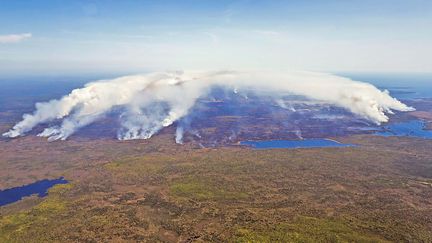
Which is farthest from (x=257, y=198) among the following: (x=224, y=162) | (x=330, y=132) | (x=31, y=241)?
(x=330, y=132)

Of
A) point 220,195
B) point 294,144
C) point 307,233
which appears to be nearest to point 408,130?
point 294,144

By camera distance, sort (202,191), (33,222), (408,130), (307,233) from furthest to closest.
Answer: (408,130) < (202,191) < (33,222) < (307,233)

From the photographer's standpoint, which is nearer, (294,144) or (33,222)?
(33,222)

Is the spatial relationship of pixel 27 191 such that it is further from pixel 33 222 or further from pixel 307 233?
pixel 307 233

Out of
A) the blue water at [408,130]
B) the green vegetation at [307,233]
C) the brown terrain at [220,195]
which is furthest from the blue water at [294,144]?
the green vegetation at [307,233]

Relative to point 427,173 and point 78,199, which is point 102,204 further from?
point 427,173

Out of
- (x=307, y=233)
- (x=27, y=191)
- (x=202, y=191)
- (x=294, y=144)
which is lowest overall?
(x=27, y=191)
